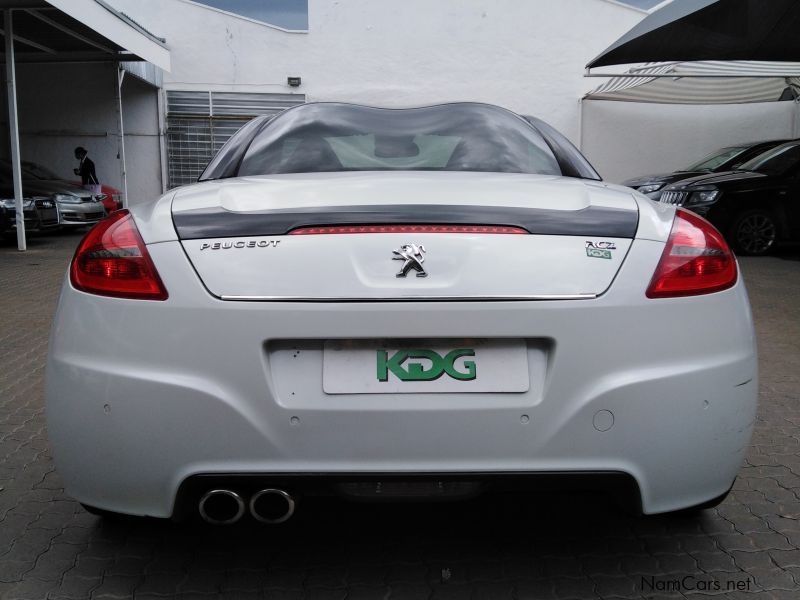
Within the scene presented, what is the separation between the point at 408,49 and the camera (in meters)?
21.5

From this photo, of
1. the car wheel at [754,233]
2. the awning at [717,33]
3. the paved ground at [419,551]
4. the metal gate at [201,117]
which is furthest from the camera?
the metal gate at [201,117]

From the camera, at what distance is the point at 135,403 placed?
6.59 ft

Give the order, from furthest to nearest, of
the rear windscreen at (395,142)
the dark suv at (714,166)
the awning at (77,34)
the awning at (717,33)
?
the awning at (717,33) < the awning at (77,34) < the dark suv at (714,166) < the rear windscreen at (395,142)

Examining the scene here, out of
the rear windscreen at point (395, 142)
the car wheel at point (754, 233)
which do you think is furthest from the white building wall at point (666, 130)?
the rear windscreen at point (395, 142)

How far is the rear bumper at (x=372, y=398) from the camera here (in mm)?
1976

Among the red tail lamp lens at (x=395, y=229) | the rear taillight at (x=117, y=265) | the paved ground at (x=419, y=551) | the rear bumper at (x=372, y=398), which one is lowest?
the paved ground at (x=419, y=551)

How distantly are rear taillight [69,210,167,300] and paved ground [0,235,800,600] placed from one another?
83 cm

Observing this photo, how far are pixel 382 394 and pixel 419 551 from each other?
0.77 metres

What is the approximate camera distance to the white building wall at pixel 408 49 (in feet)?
70.3

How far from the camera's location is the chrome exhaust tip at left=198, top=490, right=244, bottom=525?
206 cm

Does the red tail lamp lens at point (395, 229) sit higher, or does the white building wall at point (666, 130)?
the white building wall at point (666, 130)

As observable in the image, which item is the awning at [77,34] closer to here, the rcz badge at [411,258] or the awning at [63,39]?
the awning at [63,39]

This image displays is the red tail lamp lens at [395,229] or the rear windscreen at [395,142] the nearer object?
the red tail lamp lens at [395,229]

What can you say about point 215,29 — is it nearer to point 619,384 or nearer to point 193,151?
point 193,151
